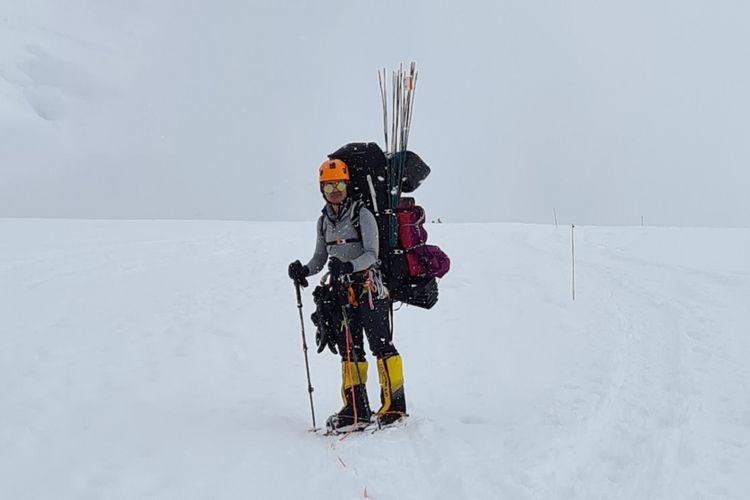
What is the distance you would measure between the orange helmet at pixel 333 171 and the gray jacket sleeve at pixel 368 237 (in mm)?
348

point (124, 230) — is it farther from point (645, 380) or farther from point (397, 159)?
point (645, 380)

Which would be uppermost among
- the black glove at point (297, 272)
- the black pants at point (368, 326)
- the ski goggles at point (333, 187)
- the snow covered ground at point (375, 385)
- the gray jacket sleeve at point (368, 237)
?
the ski goggles at point (333, 187)

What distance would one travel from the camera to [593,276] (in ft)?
39.0

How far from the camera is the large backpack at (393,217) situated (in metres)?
5.31

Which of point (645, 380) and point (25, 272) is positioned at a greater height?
point (25, 272)

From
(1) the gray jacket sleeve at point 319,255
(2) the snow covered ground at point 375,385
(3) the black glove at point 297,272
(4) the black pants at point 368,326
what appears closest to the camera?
(2) the snow covered ground at point 375,385

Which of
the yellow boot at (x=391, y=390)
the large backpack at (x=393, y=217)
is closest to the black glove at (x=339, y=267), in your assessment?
the large backpack at (x=393, y=217)

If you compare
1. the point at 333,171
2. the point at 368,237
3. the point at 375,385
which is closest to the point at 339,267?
the point at 368,237

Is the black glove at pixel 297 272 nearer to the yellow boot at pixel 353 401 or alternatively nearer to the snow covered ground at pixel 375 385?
the yellow boot at pixel 353 401

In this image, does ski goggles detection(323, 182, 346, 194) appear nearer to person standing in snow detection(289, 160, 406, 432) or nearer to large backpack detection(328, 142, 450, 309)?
person standing in snow detection(289, 160, 406, 432)

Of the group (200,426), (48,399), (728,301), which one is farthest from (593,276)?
(48,399)

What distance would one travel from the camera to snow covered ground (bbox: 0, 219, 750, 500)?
159 inches

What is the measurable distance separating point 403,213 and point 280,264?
28.3ft

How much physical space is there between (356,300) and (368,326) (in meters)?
0.26
